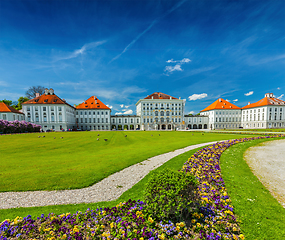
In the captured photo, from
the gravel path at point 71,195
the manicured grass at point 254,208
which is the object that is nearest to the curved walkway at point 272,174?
the manicured grass at point 254,208

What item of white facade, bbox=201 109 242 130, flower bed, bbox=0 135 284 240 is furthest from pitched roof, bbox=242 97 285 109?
flower bed, bbox=0 135 284 240

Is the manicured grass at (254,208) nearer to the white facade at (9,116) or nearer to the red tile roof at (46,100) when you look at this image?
the red tile roof at (46,100)

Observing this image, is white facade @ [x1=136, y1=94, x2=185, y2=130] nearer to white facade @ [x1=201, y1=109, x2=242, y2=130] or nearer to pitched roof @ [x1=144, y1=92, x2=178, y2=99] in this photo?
pitched roof @ [x1=144, y1=92, x2=178, y2=99]

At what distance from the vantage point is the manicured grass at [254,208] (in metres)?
3.49

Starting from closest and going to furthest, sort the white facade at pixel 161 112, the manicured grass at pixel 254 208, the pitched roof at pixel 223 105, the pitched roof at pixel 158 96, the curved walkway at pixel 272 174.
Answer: the manicured grass at pixel 254 208
the curved walkway at pixel 272 174
the white facade at pixel 161 112
the pitched roof at pixel 158 96
the pitched roof at pixel 223 105

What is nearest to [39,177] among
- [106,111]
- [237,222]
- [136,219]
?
[136,219]

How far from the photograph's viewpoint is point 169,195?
3408 mm

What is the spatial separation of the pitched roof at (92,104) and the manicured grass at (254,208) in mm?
68935

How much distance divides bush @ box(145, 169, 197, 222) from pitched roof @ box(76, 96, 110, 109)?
69911 mm

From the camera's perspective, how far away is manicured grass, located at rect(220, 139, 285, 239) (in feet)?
11.5

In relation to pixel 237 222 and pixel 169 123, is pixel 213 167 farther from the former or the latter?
pixel 169 123

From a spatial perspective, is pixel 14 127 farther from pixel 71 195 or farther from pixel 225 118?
pixel 225 118

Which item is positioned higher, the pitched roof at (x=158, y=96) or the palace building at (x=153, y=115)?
the pitched roof at (x=158, y=96)

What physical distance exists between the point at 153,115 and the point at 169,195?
231ft
